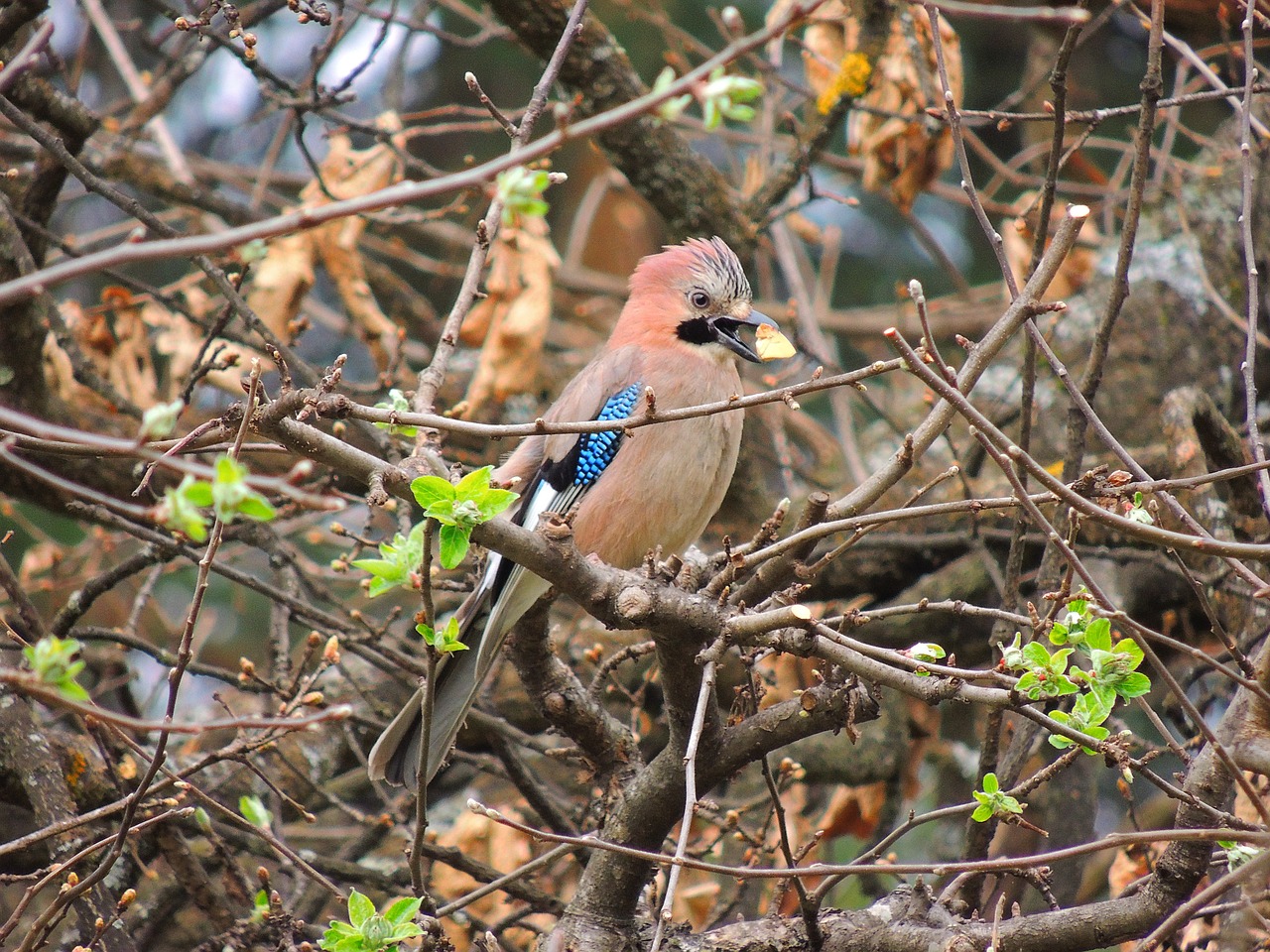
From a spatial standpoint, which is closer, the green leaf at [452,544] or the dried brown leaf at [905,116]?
the green leaf at [452,544]

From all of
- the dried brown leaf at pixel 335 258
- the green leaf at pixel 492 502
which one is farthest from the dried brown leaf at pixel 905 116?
the green leaf at pixel 492 502

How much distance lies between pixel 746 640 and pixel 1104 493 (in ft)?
2.45

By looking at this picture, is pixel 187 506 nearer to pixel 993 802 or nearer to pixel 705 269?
pixel 993 802

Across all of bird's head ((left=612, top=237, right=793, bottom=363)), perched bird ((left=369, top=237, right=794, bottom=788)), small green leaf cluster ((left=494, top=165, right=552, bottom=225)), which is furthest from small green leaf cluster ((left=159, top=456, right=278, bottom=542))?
bird's head ((left=612, top=237, right=793, bottom=363))

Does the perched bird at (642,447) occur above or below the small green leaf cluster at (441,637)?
above

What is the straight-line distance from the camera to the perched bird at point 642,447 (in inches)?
143

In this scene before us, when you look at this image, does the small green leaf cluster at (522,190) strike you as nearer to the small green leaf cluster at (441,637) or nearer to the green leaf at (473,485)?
the green leaf at (473,485)

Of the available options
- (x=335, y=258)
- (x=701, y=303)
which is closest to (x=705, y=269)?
(x=701, y=303)

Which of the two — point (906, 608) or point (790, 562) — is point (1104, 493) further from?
point (790, 562)

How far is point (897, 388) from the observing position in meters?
7.47

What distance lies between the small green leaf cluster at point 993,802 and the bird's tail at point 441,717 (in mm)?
1473

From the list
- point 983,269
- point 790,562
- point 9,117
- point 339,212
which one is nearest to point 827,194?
point 790,562

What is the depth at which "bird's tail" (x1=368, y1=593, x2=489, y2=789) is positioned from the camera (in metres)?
3.41

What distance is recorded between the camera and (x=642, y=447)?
13.6 feet
